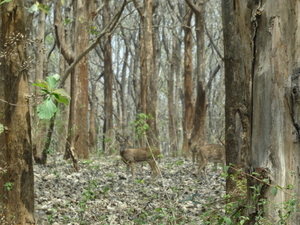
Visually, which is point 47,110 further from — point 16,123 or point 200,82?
point 200,82

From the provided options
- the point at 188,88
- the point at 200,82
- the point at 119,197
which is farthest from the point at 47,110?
the point at 188,88

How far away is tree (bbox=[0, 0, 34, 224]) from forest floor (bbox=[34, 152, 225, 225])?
0.99m

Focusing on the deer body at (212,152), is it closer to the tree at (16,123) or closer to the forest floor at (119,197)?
the forest floor at (119,197)

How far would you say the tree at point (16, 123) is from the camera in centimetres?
473

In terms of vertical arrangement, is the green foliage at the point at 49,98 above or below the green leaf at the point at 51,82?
below

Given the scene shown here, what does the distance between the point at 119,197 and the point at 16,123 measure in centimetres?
414

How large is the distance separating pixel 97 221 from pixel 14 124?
2583 mm

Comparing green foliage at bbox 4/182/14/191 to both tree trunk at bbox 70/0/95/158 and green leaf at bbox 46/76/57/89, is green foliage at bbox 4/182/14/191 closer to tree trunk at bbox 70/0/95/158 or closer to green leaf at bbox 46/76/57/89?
green leaf at bbox 46/76/57/89

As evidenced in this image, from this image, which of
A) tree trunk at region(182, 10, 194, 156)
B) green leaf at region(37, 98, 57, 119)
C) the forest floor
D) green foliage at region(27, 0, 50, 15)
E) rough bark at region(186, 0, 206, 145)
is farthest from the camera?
tree trunk at region(182, 10, 194, 156)

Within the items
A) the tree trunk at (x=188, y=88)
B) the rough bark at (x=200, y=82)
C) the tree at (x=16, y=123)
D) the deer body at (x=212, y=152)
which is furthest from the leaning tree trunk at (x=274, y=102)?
the tree trunk at (x=188, y=88)

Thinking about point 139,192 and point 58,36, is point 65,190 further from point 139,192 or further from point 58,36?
point 58,36

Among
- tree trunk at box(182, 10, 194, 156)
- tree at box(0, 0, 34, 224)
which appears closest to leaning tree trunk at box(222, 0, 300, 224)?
tree at box(0, 0, 34, 224)

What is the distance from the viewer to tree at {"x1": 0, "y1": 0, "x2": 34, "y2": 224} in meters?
4.73

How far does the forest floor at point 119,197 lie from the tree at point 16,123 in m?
0.99
